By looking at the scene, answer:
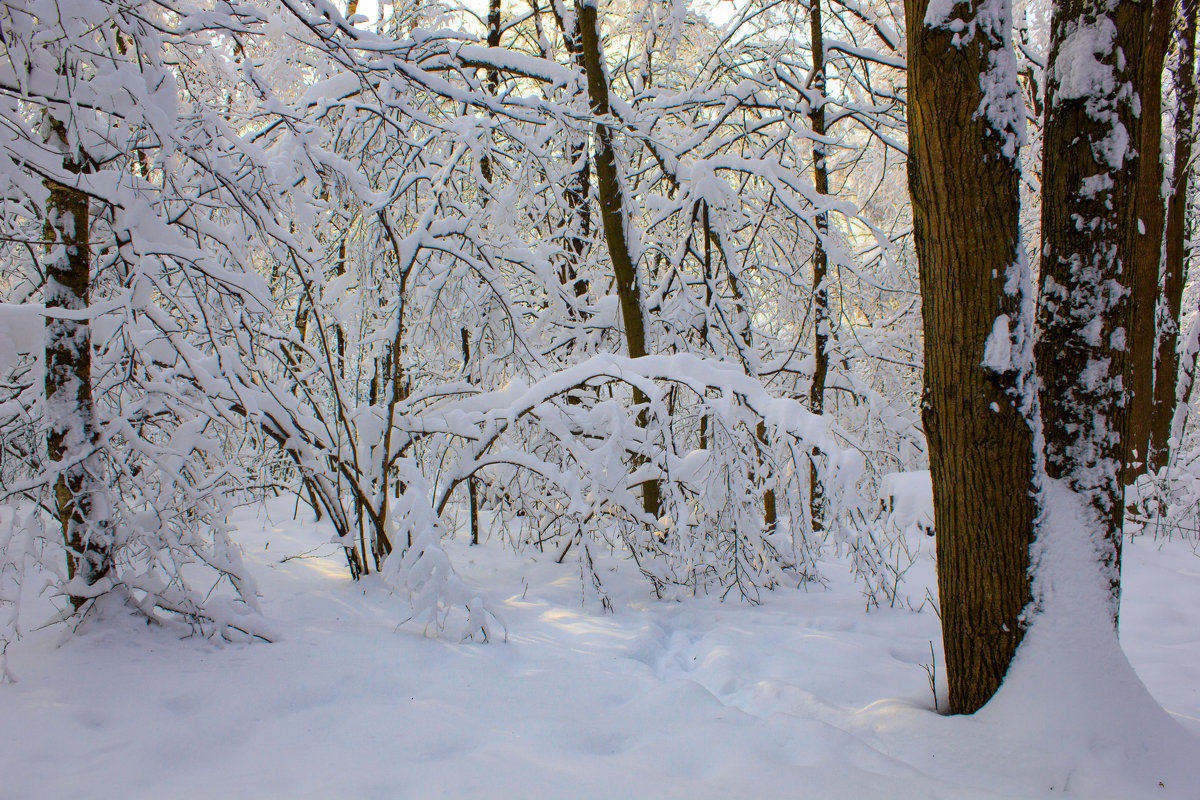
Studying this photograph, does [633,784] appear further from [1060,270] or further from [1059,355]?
[1060,270]

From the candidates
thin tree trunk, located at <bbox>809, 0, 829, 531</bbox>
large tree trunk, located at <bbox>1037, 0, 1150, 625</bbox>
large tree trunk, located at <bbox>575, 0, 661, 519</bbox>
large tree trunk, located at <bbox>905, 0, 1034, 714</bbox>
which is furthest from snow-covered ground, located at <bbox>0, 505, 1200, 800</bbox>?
thin tree trunk, located at <bbox>809, 0, 829, 531</bbox>

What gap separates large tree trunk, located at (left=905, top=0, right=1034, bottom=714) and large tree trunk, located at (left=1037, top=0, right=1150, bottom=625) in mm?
207

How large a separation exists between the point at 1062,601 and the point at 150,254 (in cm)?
365

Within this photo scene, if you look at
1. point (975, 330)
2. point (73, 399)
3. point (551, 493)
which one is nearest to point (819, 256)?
point (551, 493)

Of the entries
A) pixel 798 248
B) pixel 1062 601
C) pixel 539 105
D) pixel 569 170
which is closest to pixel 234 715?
pixel 1062 601

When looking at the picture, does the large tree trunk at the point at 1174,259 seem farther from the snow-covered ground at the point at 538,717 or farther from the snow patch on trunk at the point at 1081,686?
the snow patch on trunk at the point at 1081,686

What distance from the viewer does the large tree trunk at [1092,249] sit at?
215 centimetres

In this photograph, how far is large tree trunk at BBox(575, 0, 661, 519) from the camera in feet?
16.1

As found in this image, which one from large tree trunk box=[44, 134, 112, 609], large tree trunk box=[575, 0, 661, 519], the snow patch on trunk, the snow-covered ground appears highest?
large tree trunk box=[575, 0, 661, 519]

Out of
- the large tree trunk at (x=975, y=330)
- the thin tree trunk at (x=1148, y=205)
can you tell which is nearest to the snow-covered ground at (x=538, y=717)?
the large tree trunk at (x=975, y=330)

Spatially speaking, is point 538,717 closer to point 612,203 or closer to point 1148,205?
point 612,203

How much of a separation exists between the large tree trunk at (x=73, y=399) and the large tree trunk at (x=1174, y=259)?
849cm

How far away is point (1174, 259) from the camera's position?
6.20m

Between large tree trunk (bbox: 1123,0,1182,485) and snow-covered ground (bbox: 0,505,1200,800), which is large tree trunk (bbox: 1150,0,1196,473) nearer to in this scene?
large tree trunk (bbox: 1123,0,1182,485)
